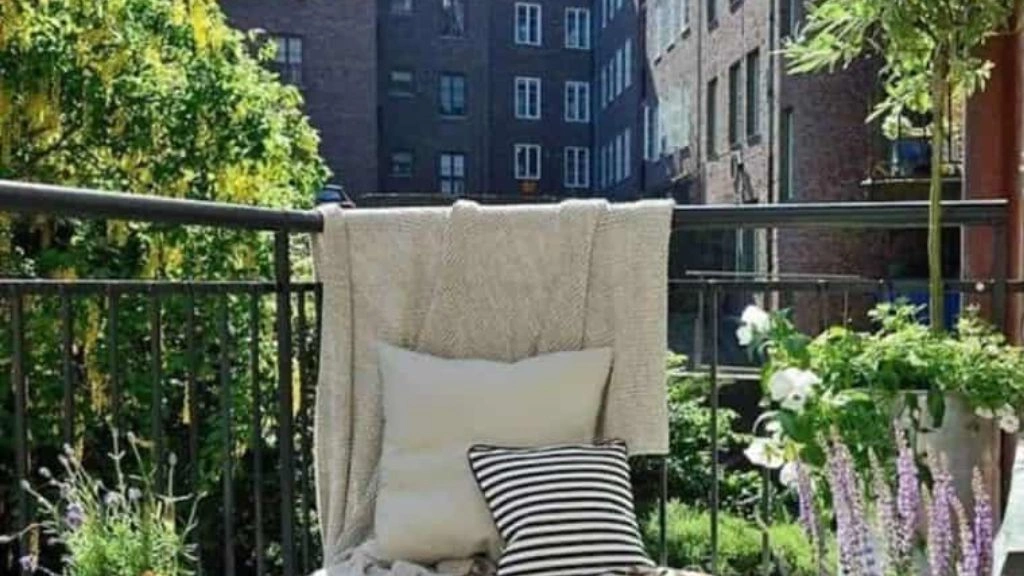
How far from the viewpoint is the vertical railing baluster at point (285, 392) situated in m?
2.22

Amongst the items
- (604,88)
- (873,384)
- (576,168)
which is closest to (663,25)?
(604,88)

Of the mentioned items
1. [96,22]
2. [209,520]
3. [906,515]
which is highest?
[96,22]

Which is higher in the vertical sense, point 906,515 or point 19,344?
point 19,344

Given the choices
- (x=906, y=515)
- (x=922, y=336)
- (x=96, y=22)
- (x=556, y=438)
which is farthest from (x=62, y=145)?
(x=906, y=515)

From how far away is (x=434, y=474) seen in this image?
204cm

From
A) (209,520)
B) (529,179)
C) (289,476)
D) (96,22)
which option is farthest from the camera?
(529,179)

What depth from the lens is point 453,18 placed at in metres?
24.0

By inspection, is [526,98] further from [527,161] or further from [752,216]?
[752,216]

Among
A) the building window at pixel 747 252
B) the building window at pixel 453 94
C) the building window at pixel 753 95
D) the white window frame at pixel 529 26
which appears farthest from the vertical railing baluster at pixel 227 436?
the white window frame at pixel 529 26

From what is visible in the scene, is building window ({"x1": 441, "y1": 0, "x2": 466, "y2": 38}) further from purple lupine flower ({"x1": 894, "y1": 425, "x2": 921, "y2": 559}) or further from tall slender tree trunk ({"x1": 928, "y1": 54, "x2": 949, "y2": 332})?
purple lupine flower ({"x1": 894, "y1": 425, "x2": 921, "y2": 559})

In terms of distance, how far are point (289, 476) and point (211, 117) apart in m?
4.47

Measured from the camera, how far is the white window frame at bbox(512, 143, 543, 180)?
976 inches

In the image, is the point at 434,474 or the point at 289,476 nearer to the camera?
the point at 434,474

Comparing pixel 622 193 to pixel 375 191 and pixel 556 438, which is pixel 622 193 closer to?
pixel 375 191
